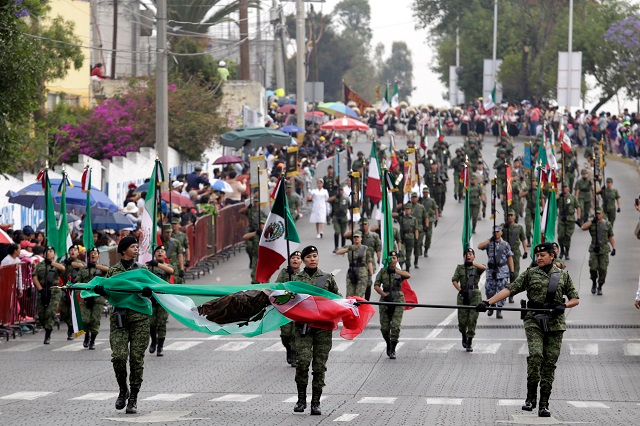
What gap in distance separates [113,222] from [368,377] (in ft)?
35.4

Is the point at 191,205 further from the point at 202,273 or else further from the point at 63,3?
the point at 63,3

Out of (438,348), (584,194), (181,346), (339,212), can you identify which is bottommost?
(181,346)

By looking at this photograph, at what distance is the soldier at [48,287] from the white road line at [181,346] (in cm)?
190

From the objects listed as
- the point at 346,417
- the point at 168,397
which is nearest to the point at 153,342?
the point at 168,397

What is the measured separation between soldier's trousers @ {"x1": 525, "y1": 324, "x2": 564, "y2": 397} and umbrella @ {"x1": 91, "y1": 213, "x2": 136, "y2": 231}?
14731 millimetres

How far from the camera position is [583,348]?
853 inches

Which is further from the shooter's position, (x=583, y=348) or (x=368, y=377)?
(x=583, y=348)

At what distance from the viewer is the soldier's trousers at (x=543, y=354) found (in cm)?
1466

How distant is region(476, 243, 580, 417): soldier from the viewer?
14633mm

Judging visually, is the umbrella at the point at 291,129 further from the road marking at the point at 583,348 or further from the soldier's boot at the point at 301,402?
the soldier's boot at the point at 301,402

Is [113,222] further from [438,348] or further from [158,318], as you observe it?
[438,348]

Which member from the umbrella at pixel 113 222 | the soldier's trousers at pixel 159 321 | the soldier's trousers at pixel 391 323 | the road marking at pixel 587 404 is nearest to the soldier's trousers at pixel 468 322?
the soldier's trousers at pixel 391 323

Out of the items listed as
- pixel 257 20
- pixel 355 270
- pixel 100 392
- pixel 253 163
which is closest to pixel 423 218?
pixel 253 163

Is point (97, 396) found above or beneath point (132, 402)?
beneath
